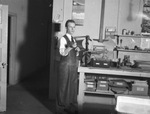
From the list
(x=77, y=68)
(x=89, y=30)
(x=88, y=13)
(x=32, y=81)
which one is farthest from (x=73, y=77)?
(x=32, y=81)

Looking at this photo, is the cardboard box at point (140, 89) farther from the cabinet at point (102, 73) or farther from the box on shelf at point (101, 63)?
the box on shelf at point (101, 63)

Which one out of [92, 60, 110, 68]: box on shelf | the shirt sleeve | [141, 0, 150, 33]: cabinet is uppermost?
[141, 0, 150, 33]: cabinet

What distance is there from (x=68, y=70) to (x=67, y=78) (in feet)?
0.40

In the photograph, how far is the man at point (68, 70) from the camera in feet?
9.65

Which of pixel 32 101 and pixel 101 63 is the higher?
pixel 101 63

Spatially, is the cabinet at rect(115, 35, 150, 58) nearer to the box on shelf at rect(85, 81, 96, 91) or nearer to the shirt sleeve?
the box on shelf at rect(85, 81, 96, 91)

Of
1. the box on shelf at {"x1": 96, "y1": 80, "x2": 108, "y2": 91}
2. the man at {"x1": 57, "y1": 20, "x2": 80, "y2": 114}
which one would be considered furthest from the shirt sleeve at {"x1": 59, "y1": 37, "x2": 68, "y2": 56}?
the box on shelf at {"x1": 96, "y1": 80, "x2": 108, "y2": 91}

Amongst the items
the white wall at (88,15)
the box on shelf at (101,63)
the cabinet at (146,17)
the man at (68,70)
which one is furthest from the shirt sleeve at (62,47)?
the cabinet at (146,17)

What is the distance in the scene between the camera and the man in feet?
9.65

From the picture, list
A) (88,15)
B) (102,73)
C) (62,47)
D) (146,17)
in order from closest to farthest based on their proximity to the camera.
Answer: (62,47), (102,73), (146,17), (88,15)

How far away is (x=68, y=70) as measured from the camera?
298 cm

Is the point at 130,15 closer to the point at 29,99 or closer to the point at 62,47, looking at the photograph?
the point at 62,47

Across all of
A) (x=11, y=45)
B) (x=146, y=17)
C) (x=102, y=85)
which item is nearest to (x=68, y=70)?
(x=102, y=85)

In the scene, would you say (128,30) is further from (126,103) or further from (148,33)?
(126,103)
